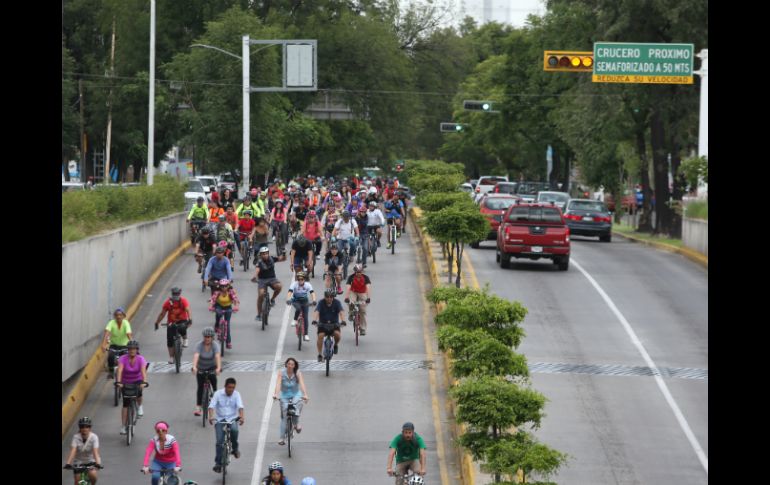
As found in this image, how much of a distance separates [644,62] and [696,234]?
19.2ft

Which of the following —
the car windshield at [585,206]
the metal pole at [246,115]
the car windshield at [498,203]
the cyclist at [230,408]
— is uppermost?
the metal pole at [246,115]

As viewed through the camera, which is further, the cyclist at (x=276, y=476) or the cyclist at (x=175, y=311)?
the cyclist at (x=175, y=311)

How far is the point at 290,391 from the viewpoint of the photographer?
20391 millimetres

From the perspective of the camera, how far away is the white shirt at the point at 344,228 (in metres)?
34.0

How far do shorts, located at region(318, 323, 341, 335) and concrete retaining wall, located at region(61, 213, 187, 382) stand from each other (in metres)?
4.32

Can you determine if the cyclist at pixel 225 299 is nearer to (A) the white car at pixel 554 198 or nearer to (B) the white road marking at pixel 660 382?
(B) the white road marking at pixel 660 382

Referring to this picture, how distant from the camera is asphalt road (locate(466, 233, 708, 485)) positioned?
2048 centimetres

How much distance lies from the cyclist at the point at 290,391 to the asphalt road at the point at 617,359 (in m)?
3.81

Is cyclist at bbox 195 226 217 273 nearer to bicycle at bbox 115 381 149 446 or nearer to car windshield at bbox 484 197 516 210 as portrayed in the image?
bicycle at bbox 115 381 149 446

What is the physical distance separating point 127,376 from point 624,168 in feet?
170

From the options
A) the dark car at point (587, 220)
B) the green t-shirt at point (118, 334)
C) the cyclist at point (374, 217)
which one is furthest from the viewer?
the dark car at point (587, 220)

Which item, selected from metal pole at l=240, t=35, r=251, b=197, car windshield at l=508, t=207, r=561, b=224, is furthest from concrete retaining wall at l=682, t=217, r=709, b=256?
metal pole at l=240, t=35, r=251, b=197

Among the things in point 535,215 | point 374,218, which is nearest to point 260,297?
point 374,218

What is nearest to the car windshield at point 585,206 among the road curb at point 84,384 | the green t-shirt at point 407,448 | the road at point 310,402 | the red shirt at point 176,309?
the road at point 310,402
